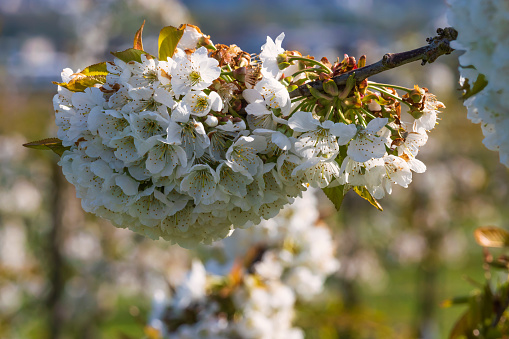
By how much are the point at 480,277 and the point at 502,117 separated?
11043 millimetres

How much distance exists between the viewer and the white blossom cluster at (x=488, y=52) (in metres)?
0.79

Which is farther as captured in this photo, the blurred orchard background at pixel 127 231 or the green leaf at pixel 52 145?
the blurred orchard background at pixel 127 231

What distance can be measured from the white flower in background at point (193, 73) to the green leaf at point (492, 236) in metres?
1.02

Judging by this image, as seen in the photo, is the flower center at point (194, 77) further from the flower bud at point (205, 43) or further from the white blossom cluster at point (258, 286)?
the white blossom cluster at point (258, 286)

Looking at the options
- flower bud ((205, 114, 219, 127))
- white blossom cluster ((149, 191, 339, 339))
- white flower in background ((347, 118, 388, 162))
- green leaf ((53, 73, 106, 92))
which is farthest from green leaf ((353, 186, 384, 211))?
white blossom cluster ((149, 191, 339, 339))

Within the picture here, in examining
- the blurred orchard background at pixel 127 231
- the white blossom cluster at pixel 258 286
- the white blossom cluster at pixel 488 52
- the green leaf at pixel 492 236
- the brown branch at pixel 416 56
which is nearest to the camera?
the white blossom cluster at pixel 488 52

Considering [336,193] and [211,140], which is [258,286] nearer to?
[336,193]

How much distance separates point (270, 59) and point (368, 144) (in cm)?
27

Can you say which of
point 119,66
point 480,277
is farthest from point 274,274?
point 480,277

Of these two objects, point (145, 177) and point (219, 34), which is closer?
point (145, 177)

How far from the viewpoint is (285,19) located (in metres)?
42.8

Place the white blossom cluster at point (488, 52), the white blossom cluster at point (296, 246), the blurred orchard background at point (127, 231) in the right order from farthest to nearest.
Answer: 1. the blurred orchard background at point (127, 231)
2. the white blossom cluster at point (296, 246)
3. the white blossom cluster at point (488, 52)

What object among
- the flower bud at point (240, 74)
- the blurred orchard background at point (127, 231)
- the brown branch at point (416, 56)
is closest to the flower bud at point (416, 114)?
the brown branch at point (416, 56)

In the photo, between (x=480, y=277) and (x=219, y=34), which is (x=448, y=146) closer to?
(x=480, y=277)
